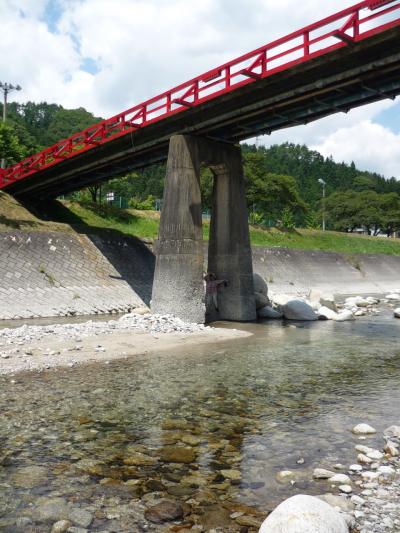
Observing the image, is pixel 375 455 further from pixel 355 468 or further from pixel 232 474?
pixel 232 474

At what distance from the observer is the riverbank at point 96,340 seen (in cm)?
1289

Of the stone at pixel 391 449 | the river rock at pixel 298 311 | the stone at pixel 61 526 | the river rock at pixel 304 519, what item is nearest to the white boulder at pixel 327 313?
the river rock at pixel 298 311

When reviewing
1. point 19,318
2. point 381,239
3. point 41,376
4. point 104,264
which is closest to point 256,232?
point 381,239

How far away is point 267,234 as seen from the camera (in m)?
64.9

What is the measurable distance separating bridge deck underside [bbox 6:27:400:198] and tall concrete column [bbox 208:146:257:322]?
1919 mm

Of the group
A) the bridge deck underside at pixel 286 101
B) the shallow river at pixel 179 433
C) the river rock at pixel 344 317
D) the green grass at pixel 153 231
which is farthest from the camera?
the green grass at pixel 153 231

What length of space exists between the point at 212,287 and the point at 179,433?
18.0 metres

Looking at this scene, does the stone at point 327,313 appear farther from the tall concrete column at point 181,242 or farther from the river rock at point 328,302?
the tall concrete column at point 181,242

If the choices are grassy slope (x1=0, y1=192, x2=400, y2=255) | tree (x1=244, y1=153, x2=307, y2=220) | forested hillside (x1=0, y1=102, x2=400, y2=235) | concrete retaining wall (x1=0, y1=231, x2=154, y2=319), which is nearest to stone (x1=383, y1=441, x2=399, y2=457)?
concrete retaining wall (x1=0, y1=231, x2=154, y2=319)

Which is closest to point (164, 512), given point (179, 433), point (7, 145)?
point (179, 433)

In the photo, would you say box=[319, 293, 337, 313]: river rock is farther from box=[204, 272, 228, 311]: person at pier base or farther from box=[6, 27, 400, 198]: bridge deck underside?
box=[6, 27, 400, 198]: bridge deck underside

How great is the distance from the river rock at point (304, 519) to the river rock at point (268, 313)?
22.5 m

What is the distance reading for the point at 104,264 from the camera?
33.0m

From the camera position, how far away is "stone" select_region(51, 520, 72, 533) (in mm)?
4625
